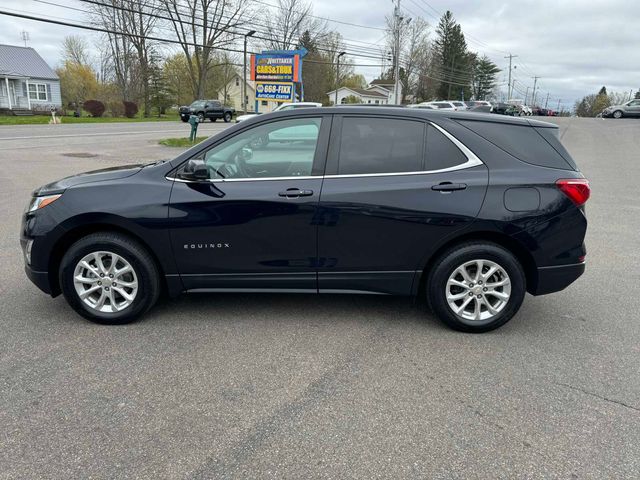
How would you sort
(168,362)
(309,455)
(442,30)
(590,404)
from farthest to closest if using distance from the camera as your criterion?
(442,30) < (168,362) < (590,404) < (309,455)

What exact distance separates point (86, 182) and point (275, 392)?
7.64 ft

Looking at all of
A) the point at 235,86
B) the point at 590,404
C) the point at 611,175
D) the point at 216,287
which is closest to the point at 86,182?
the point at 216,287

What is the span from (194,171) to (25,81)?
167 feet

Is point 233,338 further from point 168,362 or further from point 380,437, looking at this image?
point 380,437

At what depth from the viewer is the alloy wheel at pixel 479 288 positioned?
388cm

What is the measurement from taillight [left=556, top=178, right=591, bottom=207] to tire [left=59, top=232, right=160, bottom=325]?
3.27 meters

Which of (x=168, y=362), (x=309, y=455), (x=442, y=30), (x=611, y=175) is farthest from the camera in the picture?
(x=442, y=30)

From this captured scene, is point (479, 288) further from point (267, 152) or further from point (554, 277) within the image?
point (267, 152)

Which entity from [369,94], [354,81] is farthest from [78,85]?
[354,81]

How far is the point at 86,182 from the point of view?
13.1 ft

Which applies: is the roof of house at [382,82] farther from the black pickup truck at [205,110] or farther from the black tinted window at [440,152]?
the black tinted window at [440,152]

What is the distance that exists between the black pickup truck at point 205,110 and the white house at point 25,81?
15.2m

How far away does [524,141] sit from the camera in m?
3.96

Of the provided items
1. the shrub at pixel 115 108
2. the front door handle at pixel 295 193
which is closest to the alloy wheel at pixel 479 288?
the front door handle at pixel 295 193
